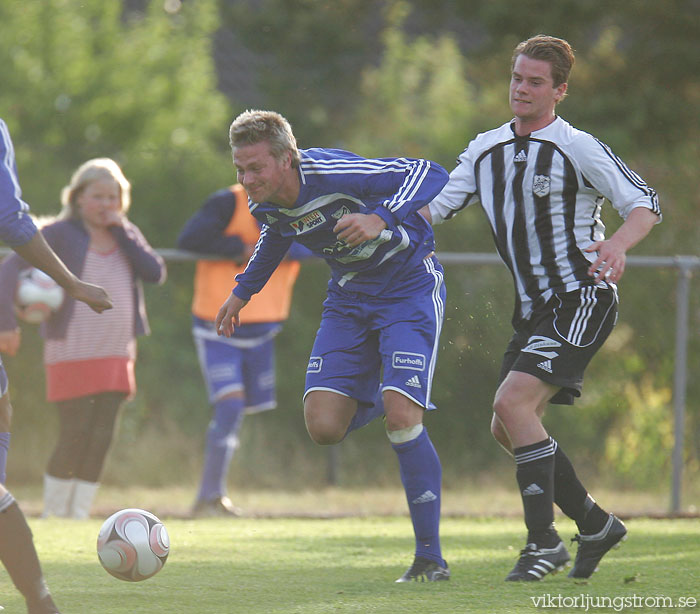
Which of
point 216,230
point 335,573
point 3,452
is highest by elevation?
point 216,230

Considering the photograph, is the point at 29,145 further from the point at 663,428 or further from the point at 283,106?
the point at 663,428

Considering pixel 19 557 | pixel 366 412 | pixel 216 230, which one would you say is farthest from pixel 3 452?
pixel 216 230

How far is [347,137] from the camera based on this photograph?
19.8 m

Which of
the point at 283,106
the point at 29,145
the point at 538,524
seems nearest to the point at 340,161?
the point at 538,524

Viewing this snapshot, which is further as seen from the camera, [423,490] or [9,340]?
[9,340]

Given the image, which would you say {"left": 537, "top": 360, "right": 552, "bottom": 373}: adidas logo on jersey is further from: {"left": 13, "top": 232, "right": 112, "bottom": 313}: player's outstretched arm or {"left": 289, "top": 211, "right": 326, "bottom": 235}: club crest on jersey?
{"left": 13, "top": 232, "right": 112, "bottom": 313}: player's outstretched arm

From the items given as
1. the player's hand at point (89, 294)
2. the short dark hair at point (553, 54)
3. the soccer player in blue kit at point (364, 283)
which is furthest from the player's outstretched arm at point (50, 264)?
the short dark hair at point (553, 54)

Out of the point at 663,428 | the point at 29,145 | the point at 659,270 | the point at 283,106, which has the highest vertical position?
the point at 283,106

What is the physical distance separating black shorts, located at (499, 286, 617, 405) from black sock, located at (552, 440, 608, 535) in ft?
1.22

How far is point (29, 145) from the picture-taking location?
13.9m

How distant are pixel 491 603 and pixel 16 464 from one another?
19.8 feet

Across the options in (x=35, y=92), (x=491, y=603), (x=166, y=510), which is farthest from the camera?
(x=35, y=92)

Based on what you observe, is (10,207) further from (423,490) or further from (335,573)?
(335,573)

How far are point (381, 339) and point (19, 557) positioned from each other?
2.00 m
